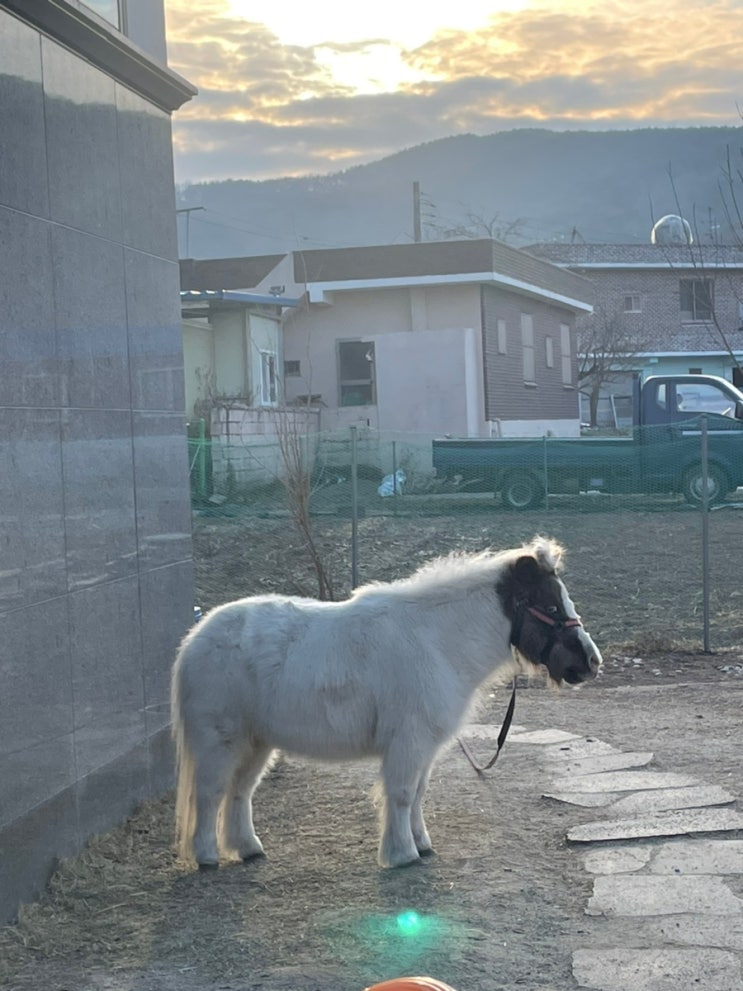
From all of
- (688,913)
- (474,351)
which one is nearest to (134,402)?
(688,913)

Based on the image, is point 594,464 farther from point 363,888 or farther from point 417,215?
point 417,215

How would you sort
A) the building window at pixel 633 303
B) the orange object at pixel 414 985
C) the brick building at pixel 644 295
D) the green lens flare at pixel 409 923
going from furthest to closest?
the building window at pixel 633 303, the brick building at pixel 644 295, the green lens flare at pixel 409 923, the orange object at pixel 414 985

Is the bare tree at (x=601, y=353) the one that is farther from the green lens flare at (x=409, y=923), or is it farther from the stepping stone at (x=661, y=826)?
the green lens flare at (x=409, y=923)

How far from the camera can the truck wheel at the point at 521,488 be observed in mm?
18672

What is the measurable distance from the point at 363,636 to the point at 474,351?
24.0m

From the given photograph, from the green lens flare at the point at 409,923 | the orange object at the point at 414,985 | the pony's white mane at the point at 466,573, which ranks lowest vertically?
the green lens flare at the point at 409,923

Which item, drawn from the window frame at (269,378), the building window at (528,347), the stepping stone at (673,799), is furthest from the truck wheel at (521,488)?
the building window at (528,347)

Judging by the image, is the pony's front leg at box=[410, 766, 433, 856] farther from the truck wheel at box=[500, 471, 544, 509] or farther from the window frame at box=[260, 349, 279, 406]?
the window frame at box=[260, 349, 279, 406]

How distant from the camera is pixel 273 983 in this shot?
4680 millimetres

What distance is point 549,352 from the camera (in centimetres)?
3550

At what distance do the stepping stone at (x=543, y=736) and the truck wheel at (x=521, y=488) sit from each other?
972cm

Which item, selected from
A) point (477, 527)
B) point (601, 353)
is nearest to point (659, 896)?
point (477, 527)

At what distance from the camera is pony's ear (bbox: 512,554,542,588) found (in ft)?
20.7

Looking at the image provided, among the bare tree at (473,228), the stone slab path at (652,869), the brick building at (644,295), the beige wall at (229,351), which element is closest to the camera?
the stone slab path at (652,869)
